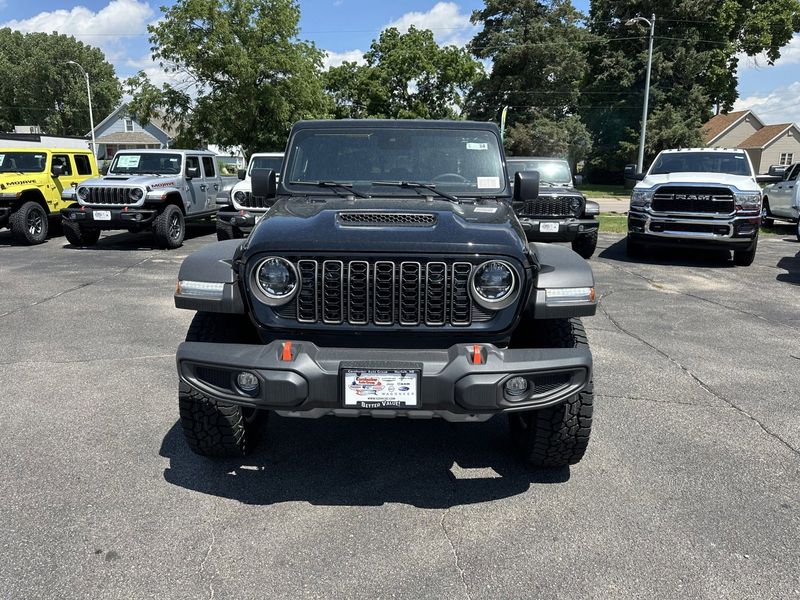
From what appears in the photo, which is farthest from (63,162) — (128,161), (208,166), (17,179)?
(208,166)

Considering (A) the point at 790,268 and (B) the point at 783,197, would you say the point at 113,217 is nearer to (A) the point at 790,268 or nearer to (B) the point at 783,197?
(A) the point at 790,268

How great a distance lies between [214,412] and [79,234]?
415 inches

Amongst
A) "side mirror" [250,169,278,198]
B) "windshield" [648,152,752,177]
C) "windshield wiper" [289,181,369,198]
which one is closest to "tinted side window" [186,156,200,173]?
"windshield" [648,152,752,177]

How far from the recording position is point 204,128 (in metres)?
20.9

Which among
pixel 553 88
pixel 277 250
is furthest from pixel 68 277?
pixel 553 88

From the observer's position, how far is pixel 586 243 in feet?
36.6

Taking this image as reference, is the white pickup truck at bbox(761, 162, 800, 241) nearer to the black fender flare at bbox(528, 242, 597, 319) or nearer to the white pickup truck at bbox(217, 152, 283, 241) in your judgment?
the white pickup truck at bbox(217, 152, 283, 241)

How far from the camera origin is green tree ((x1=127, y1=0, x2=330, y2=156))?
63.8 ft

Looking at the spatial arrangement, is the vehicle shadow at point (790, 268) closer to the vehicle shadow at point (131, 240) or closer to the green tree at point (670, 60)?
the vehicle shadow at point (131, 240)

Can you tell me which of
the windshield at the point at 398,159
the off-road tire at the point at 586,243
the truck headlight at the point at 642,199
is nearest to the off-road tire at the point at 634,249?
the off-road tire at the point at 586,243

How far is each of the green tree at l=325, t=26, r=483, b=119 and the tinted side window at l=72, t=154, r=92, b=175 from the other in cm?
3336

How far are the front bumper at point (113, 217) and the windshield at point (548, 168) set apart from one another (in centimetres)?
678

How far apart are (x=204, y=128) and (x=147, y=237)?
7.86 m

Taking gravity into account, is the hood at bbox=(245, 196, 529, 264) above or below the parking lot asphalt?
above
